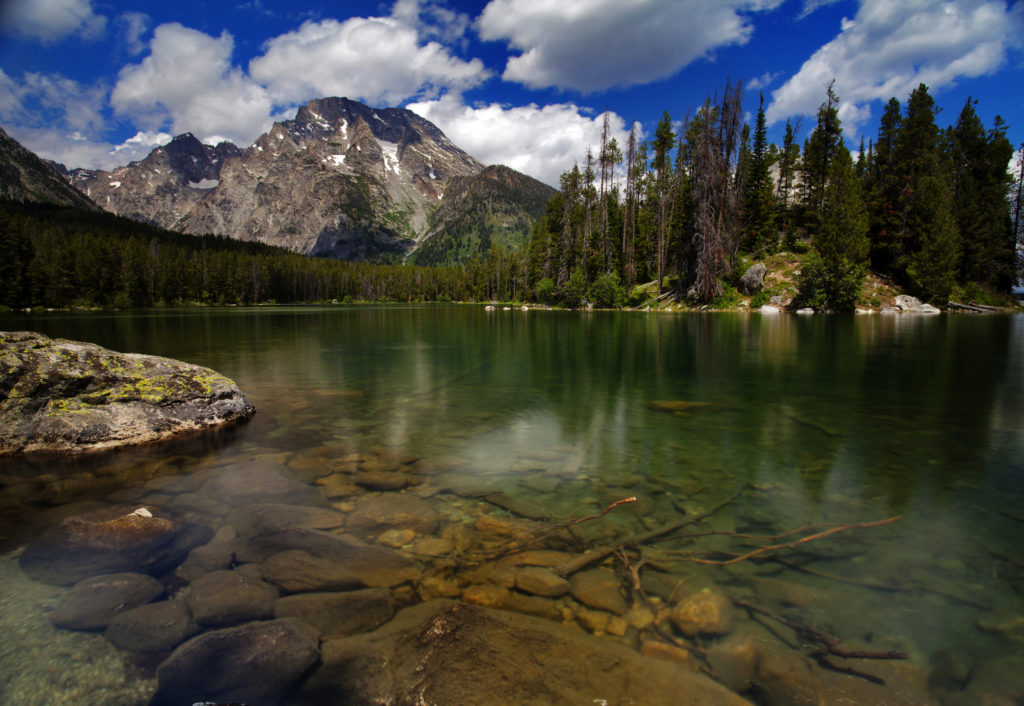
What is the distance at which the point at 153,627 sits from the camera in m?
3.94

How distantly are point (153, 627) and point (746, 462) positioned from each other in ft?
28.1

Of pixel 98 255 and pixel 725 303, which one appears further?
pixel 98 255

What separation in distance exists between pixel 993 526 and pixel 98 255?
5784 inches

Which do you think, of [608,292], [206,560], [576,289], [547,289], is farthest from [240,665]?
[547,289]

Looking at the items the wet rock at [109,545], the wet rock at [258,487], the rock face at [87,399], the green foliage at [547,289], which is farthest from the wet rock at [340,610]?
the green foliage at [547,289]

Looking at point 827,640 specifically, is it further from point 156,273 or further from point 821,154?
point 156,273

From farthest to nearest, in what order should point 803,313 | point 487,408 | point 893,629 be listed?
point 803,313 < point 487,408 < point 893,629

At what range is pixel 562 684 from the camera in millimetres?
3332

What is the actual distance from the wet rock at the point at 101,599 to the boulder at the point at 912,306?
71879 mm

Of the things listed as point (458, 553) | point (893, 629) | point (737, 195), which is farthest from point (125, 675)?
point (737, 195)

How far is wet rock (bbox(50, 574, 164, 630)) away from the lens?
13.2 ft

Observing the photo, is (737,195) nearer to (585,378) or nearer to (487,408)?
(585,378)

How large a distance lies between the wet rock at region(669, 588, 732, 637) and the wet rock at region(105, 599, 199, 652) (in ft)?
14.0

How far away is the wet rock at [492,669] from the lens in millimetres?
3223
